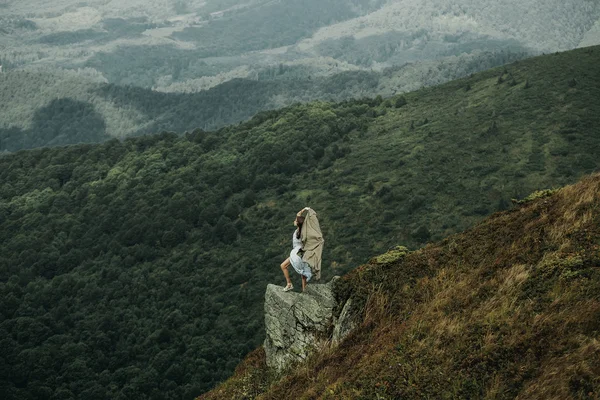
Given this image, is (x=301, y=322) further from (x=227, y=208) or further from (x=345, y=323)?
(x=227, y=208)

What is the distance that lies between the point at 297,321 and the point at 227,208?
101 m

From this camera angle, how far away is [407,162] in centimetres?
10781

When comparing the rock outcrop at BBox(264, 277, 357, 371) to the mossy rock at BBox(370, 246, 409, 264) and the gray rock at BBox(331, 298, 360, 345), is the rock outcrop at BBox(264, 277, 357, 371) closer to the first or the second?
the gray rock at BBox(331, 298, 360, 345)

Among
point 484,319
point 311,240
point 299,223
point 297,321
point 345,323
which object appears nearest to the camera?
point 484,319

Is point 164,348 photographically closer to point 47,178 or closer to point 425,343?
point 425,343

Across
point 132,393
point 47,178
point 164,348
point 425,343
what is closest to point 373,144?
point 164,348

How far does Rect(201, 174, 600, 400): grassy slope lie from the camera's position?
12.6 m

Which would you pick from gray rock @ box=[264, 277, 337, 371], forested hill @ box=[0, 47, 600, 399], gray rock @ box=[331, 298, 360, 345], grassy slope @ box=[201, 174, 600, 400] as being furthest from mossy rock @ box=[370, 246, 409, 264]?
forested hill @ box=[0, 47, 600, 399]


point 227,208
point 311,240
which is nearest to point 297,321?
point 311,240

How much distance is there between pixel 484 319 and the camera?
567 inches

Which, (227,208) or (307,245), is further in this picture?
(227,208)

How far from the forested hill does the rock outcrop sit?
56.4m

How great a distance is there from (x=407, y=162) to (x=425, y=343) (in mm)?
95023

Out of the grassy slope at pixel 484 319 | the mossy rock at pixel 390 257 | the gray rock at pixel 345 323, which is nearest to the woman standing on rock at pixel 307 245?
the grassy slope at pixel 484 319
